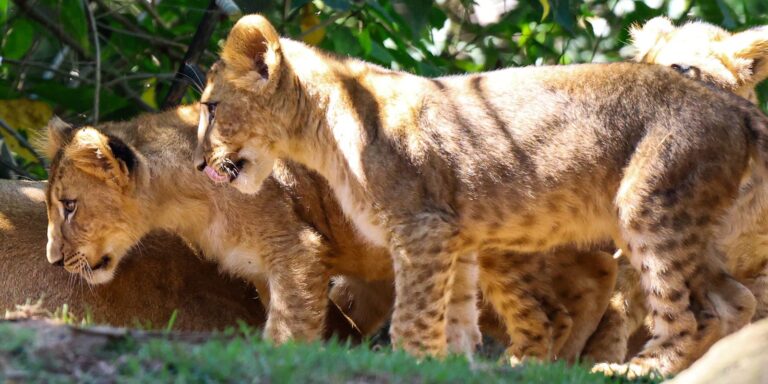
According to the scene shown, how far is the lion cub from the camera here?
7586 millimetres

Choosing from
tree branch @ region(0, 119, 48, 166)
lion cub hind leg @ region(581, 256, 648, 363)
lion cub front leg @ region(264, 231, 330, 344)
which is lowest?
lion cub hind leg @ region(581, 256, 648, 363)

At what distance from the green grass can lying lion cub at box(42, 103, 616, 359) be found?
2.53 meters

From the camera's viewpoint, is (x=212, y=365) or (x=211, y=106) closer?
→ (x=212, y=365)

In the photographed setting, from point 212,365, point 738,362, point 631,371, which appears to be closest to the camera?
point 738,362

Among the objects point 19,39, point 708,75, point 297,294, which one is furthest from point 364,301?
point 19,39

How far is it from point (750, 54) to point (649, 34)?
1004 millimetres

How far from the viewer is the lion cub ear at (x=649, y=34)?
955 cm

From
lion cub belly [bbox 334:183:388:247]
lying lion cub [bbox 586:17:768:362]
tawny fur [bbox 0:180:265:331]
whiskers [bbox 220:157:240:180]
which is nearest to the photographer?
lion cub belly [bbox 334:183:388:247]

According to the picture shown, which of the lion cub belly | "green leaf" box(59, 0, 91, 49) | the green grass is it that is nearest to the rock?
the green grass

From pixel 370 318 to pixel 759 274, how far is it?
8.48 feet

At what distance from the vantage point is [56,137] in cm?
784

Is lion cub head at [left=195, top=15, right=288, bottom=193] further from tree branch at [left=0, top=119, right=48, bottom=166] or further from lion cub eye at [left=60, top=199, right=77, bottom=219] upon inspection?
tree branch at [left=0, top=119, right=48, bottom=166]

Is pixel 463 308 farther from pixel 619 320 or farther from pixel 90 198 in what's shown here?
pixel 90 198

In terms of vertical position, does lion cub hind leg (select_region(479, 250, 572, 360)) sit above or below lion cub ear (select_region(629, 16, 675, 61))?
below
